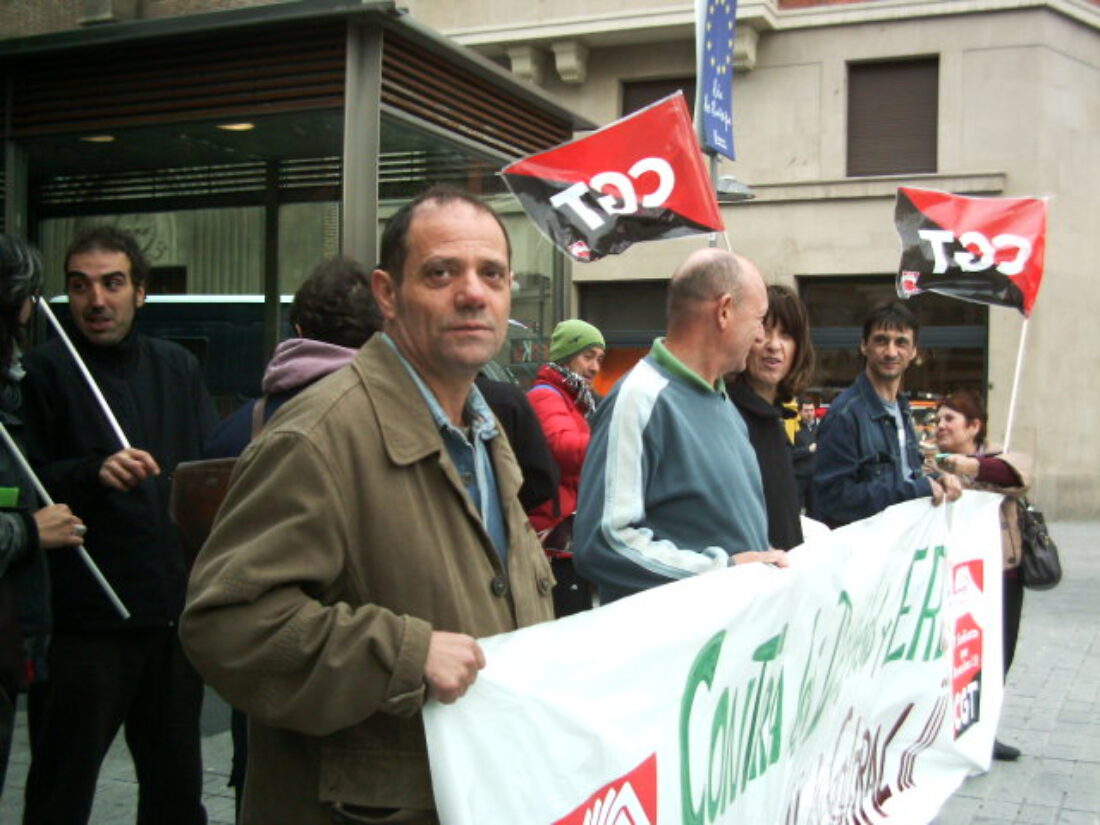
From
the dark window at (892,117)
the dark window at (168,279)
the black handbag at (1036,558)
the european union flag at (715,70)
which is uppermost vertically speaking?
the dark window at (892,117)

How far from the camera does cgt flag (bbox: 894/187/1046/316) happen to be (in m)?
6.26

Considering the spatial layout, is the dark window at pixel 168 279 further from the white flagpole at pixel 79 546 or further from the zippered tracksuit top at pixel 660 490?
the zippered tracksuit top at pixel 660 490

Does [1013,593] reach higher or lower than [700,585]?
lower

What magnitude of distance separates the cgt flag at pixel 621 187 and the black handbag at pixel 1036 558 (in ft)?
6.65

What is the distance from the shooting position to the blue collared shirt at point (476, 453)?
7.48 ft

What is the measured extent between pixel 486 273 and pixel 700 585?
1.04 metres

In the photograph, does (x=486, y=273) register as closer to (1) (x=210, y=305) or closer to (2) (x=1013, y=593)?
(2) (x=1013, y=593)

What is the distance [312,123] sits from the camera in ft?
22.2

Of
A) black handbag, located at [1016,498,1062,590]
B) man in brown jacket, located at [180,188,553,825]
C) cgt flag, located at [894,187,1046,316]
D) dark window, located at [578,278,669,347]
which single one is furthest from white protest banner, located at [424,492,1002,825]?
dark window, located at [578,278,669,347]

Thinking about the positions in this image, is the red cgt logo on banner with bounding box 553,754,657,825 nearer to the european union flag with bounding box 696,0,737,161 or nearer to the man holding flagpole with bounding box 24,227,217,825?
the man holding flagpole with bounding box 24,227,217,825

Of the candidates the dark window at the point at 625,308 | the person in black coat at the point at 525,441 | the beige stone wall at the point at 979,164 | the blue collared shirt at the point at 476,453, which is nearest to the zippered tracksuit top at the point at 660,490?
the person in black coat at the point at 525,441

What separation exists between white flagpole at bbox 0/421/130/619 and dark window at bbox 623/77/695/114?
16301mm

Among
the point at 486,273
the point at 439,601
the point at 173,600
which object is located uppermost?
the point at 486,273

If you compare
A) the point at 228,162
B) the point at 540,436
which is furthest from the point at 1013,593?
the point at 228,162
